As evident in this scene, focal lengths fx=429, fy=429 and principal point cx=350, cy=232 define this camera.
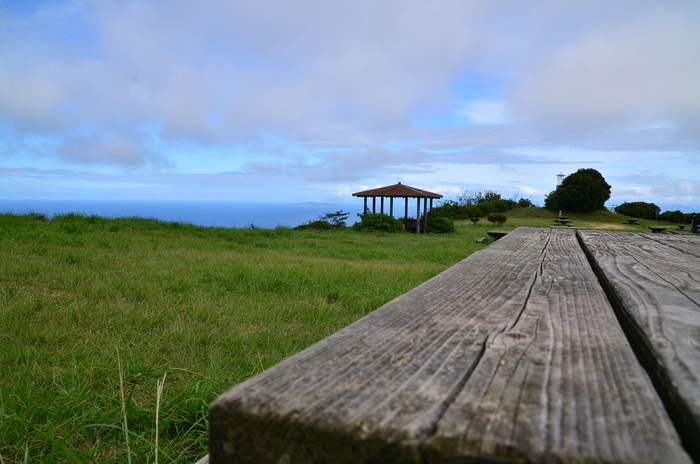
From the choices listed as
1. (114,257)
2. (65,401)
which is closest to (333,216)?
(114,257)

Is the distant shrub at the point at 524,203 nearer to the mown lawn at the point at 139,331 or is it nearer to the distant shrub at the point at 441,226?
the distant shrub at the point at 441,226

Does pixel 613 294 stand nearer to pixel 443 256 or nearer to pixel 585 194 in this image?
pixel 443 256

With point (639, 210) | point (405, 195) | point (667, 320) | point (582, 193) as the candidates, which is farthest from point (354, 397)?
point (639, 210)

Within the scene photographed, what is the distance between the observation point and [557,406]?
17.0 inches

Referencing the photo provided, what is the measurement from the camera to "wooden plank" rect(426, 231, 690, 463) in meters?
0.35

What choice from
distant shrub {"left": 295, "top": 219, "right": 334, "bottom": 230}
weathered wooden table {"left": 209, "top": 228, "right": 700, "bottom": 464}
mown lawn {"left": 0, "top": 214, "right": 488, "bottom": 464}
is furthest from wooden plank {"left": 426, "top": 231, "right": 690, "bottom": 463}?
distant shrub {"left": 295, "top": 219, "right": 334, "bottom": 230}

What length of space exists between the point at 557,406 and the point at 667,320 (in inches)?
20.0

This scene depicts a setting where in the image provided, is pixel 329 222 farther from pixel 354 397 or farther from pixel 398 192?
pixel 354 397

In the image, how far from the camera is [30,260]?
558cm

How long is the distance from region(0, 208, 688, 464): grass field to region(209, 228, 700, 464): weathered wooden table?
69cm

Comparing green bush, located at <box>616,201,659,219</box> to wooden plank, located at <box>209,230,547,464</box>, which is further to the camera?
green bush, located at <box>616,201,659,219</box>

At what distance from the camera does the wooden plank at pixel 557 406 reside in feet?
1.14

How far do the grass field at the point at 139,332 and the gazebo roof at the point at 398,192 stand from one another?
15.5 m

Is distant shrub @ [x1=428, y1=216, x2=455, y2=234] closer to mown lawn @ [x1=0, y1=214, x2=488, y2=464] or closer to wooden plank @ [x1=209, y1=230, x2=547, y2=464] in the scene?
mown lawn @ [x1=0, y1=214, x2=488, y2=464]
